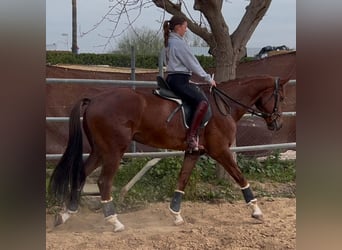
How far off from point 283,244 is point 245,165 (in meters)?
3.26

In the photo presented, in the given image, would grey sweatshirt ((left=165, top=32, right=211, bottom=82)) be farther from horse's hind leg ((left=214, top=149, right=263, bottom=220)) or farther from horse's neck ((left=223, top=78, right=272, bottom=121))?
horse's hind leg ((left=214, top=149, right=263, bottom=220))

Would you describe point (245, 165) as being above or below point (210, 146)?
below

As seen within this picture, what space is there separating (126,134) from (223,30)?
8.36 feet

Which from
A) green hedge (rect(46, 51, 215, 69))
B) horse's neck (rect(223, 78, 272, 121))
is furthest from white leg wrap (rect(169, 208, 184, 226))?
green hedge (rect(46, 51, 215, 69))

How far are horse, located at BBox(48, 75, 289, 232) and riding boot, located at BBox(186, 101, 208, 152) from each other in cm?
8

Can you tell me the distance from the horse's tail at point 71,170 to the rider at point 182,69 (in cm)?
98

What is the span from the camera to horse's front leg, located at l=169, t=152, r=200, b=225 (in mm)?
5371

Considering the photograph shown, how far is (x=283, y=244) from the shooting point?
4543 millimetres

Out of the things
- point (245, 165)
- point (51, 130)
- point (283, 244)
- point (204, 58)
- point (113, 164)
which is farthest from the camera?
point (204, 58)
